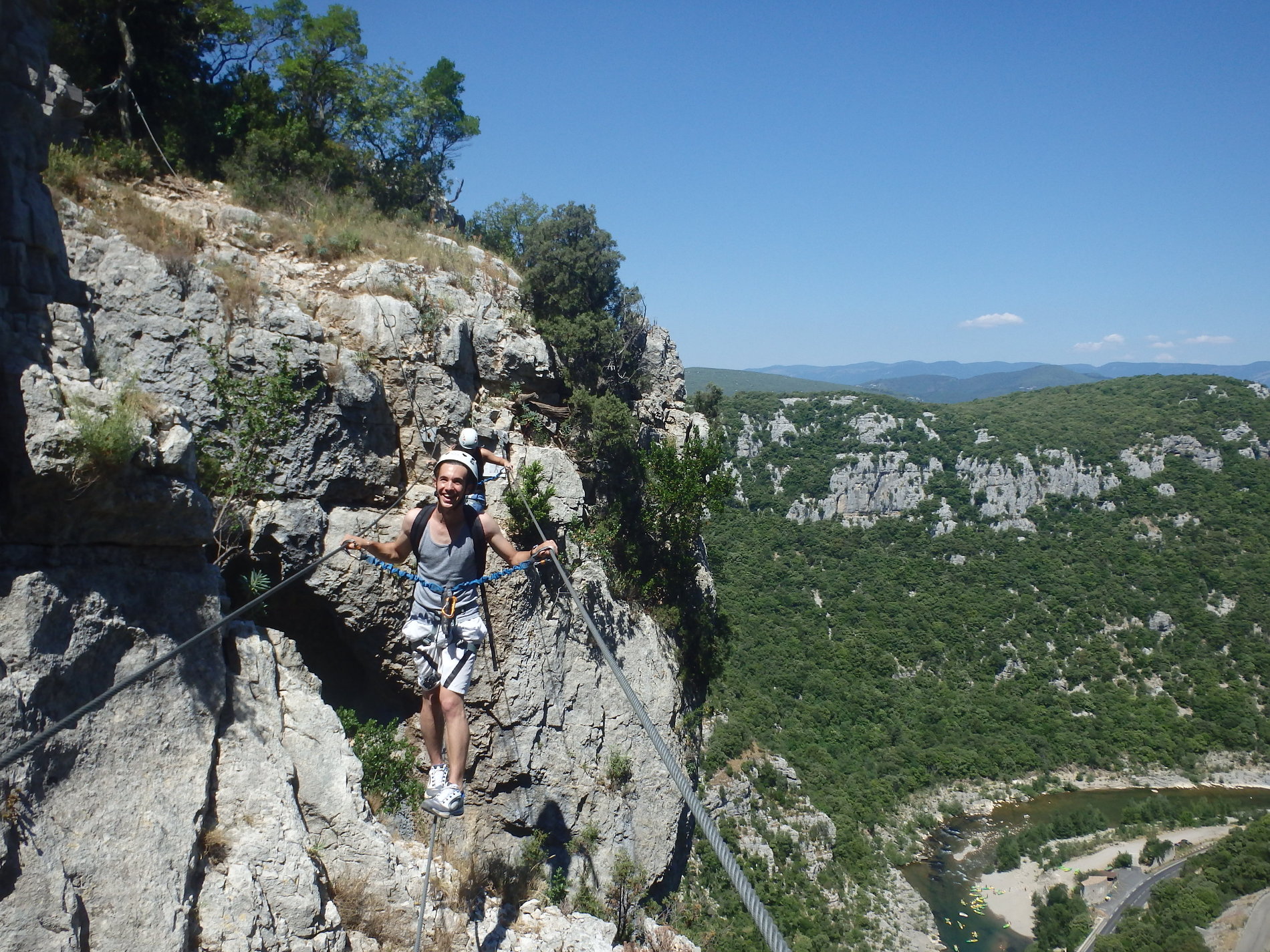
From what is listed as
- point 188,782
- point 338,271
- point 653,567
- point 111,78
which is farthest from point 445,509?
point 111,78

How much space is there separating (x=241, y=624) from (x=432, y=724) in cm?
324

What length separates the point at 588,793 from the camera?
10.5 m

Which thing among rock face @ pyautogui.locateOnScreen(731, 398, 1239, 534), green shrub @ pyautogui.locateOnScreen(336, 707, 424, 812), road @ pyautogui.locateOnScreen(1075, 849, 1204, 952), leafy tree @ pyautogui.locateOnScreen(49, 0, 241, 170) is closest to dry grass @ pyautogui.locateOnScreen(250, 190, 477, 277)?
leafy tree @ pyautogui.locateOnScreen(49, 0, 241, 170)

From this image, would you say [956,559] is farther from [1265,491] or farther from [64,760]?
[64,760]

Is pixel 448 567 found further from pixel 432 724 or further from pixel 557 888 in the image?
pixel 557 888

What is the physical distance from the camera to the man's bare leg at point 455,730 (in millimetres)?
5188

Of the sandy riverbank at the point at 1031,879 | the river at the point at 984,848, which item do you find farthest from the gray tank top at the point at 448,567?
the sandy riverbank at the point at 1031,879

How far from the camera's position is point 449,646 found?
5219 millimetres

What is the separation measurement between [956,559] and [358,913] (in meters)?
71.1

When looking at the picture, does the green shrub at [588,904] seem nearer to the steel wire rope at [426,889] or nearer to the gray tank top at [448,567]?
the steel wire rope at [426,889]

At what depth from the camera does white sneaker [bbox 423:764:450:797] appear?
5.13 meters

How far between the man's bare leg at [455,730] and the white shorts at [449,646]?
0.06m

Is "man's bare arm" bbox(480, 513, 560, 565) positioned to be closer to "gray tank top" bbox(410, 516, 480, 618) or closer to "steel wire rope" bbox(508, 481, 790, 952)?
"gray tank top" bbox(410, 516, 480, 618)

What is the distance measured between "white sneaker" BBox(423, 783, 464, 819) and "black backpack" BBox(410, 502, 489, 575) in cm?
165
